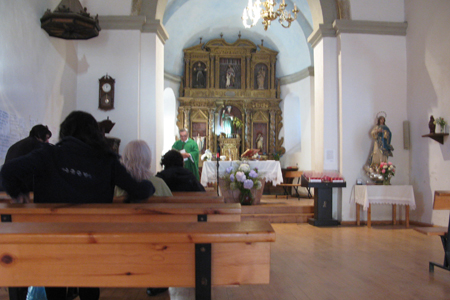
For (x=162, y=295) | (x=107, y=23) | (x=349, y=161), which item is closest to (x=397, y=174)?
(x=349, y=161)

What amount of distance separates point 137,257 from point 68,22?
17.7 ft

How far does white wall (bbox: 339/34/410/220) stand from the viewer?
7.16 m

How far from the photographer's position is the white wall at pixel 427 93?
626 centimetres

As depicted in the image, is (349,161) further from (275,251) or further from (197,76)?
(197,76)

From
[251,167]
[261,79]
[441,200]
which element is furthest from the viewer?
[261,79]

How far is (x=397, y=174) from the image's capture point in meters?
7.22

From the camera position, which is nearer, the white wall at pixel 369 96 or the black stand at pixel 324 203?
the black stand at pixel 324 203

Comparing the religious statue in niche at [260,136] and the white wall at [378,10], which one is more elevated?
the white wall at [378,10]

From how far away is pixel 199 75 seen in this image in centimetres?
1292

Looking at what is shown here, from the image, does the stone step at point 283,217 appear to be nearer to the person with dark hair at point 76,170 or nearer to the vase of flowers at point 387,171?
the vase of flowers at point 387,171

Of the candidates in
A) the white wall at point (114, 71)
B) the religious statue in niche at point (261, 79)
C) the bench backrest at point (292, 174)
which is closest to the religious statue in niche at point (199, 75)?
the religious statue in niche at point (261, 79)

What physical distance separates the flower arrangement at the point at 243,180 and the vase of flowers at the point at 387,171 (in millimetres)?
2312

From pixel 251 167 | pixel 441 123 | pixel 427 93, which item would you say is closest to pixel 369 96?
pixel 427 93

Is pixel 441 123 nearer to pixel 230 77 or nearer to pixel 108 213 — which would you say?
pixel 108 213
